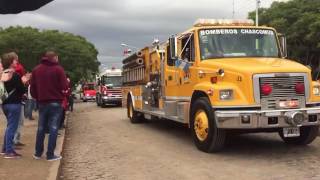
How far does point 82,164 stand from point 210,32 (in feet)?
12.7

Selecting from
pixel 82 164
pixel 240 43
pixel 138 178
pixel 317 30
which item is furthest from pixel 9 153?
pixel 317 30

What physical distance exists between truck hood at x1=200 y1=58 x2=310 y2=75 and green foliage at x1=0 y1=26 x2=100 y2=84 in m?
47.9

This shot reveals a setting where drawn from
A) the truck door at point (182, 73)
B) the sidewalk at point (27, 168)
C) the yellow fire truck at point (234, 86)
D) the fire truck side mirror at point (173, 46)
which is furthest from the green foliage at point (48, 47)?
the sidewalk at point (27, 168)

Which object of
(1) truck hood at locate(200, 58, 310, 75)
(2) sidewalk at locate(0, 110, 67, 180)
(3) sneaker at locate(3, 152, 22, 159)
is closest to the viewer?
(2) sidewalk at locate(0, 110, 67, 180)

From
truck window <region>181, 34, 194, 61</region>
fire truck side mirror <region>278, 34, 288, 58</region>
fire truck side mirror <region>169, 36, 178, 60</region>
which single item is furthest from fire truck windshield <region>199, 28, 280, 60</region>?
fire truck side mirror <region>169, 36, 178, 60</region>

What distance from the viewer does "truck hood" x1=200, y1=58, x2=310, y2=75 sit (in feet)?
30.5

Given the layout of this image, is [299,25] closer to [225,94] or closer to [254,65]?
[254,65]

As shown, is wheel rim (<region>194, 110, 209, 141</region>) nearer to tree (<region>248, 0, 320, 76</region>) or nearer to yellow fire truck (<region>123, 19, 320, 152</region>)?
yellow fire truck (<region>123, 19, 320, 152</region>)

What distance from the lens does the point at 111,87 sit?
34625 mm

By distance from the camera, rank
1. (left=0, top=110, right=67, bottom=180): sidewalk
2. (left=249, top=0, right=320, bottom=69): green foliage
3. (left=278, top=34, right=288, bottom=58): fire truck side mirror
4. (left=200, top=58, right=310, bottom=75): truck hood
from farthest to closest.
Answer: (left=249, top=0, right=320, bottom=69): green foliage → (left=278, top=34, right=288, bottom=58): fire truck side mirror → (left=200, top=58, right=310, bottom=75): truck hood → (left=0, top=110, right=67, bottom=180): sidewalk

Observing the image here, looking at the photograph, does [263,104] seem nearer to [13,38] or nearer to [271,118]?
[271,118]

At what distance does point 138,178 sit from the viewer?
309 inches

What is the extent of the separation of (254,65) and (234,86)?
1.98 ft

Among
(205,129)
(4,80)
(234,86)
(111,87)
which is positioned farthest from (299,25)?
(4,80)
